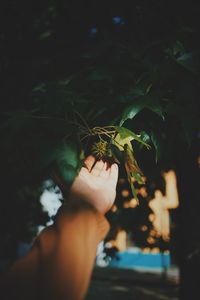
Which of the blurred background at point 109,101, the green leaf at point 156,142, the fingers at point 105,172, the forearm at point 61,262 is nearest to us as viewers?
the forearm at point 61,262

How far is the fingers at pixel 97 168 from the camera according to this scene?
4.28ft

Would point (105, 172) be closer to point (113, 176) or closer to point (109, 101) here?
point (113, 176)

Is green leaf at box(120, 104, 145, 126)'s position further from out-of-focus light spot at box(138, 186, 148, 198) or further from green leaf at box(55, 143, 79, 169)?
out-of-focus light spot at box(138, 186, 148, 198)

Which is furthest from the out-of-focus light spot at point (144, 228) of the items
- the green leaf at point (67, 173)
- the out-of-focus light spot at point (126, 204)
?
the green leaf at point (67, 173)

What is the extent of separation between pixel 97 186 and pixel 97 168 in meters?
0.13

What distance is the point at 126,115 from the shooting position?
5.34 feet

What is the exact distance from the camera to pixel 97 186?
122cm

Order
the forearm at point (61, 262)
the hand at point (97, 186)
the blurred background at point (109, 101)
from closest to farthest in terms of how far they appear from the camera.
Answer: the forearm at point (61, 262) < the hand at point (97, 186) < the blurred background at point (109, 101)

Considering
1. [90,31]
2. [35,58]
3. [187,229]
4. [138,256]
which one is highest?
[90,31]

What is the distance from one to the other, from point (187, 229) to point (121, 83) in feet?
8.08

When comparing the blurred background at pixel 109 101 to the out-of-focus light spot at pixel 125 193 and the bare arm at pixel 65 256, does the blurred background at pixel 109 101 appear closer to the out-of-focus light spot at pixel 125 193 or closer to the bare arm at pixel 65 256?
the out-of-focus light spot at pixel 125 193

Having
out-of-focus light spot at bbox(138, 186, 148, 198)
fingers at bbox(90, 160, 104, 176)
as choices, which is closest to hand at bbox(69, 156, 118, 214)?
fingers at bbox(90, 160, 104, 176)

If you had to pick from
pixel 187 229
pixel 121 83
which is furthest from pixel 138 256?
pixel 121 83

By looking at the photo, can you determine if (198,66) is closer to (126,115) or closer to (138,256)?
(126,115)
